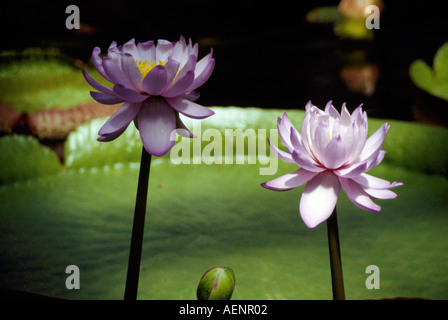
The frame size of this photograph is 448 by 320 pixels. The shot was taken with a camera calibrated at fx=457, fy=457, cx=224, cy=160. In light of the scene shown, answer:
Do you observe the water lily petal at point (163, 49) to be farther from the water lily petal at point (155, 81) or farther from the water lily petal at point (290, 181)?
the water lily petal at point (290, 181)

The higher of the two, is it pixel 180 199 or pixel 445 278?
pixel 180 199

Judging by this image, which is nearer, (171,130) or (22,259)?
(171,130)

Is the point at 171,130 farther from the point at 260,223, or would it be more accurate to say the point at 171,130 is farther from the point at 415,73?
the point at 415,73

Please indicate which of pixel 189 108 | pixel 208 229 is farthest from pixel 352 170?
pixel 208 229

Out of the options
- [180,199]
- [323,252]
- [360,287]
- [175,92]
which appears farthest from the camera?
[180,199]

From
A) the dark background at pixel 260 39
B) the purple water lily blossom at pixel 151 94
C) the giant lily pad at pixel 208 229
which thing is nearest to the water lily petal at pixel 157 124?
the purple water lily blossom at pixel 151 94

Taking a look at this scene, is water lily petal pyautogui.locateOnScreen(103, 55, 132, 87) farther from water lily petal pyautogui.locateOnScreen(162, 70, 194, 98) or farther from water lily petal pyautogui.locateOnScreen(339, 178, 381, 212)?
water lily petal pyautogui.locateOnScreen(339, 178, 381, 212)

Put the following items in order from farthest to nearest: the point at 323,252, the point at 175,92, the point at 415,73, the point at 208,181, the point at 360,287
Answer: the point at 415,73 → the point at 208,181 → the point at 323,252 → the point at 360,287 → the point at 175,92

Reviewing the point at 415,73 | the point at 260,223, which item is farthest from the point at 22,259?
the point at 415,73
